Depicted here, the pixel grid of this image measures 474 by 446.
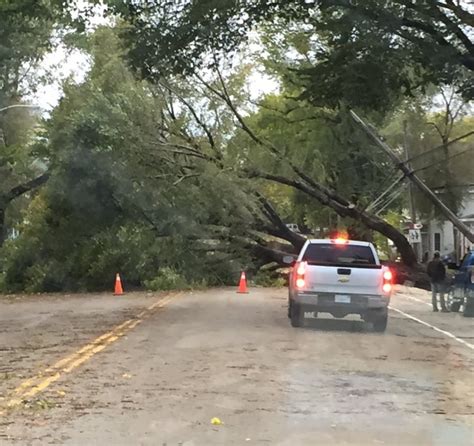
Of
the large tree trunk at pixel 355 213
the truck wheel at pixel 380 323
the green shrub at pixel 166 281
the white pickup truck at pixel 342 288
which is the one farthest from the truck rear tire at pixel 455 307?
the green shrub at pixel 166 281

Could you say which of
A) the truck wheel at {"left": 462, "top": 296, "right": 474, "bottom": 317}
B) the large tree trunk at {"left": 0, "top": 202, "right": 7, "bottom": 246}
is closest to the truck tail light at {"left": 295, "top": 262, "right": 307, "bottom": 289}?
the truck wheel at {"left": 462, "top": 296, "right": 474, "bottom": 317}

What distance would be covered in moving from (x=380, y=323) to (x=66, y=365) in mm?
8029

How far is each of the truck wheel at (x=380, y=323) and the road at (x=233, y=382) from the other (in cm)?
42

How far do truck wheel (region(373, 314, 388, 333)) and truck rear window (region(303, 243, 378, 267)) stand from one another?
1.15m

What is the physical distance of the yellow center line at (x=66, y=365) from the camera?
10.4 m

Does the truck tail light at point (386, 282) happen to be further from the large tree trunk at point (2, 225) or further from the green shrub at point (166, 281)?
the large tree trunk at point (2, 225)

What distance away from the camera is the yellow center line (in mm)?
10390

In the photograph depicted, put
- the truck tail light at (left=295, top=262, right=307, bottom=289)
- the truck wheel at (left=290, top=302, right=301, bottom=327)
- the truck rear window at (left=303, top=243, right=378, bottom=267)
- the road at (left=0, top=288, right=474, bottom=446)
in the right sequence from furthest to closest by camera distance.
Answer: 1. the truck rear window at (left=303, top=243, right=378, bottom=267)
2. the truck wheel at (left=290, top=302, right=301, bottom=327)
3. the truck tail light at (left=295, top=262, right=307, bottom=289)
4. the road at (left=0, top=288, right=474, bottom=446)

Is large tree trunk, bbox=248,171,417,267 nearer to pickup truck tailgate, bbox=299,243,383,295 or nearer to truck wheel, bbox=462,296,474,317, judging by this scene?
truck wheel, bbox=462,296,474,317

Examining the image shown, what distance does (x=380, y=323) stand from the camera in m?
18.8

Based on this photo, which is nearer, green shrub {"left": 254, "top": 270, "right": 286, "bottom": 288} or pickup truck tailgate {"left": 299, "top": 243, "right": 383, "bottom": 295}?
pickup truck tailgate {"left": 299, "top": 243, "right": 383, "bottom": 295}

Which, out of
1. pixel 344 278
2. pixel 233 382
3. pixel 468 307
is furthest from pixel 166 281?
pixel 233 382

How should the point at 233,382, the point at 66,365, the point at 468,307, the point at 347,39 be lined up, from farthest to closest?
the point at 468,307 → the point at 347,39 → the point at 66,365 → the point at 233,382

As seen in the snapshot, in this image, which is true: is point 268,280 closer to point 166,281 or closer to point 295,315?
point 166,281
